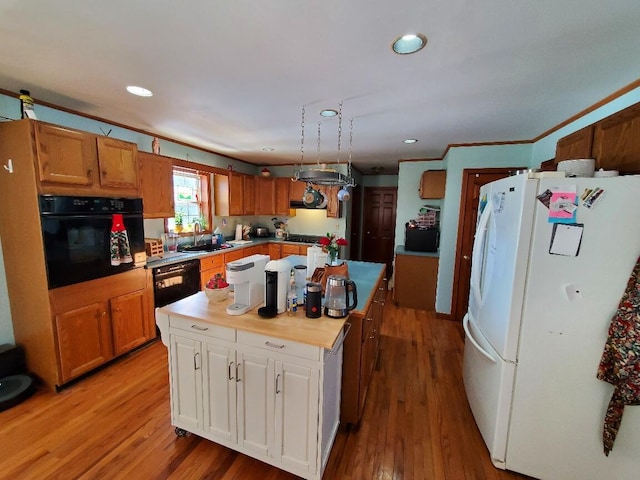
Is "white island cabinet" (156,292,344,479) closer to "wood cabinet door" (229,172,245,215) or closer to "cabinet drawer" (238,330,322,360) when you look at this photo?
"cabinet drawer" (238,330,322,360)

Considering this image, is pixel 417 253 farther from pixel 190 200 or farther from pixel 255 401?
pixel 190 200

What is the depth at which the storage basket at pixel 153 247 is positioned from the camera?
3.21 meters

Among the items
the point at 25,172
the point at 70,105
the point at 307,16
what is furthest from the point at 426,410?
the point at 70,105

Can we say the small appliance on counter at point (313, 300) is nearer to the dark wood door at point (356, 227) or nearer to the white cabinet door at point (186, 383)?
the white cabinet door at point (186, 383)

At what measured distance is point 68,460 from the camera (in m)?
1.65

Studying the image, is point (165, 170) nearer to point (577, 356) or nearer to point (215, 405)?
point (215, 405)

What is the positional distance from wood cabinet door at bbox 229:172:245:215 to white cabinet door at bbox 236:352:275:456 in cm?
347

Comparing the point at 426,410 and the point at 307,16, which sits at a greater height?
the point at 307,16

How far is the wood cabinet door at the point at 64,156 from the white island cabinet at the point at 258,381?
1.47 metres

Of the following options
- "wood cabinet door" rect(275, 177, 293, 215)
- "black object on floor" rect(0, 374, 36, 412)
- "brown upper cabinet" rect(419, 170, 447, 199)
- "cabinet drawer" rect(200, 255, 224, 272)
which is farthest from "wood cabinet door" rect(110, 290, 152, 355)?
"brown upper cabinet" rect(419, 170, 447, 199)

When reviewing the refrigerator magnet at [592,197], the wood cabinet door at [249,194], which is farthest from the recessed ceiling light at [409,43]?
the wood cabinet door at [249,194]

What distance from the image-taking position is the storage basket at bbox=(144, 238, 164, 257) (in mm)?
3205

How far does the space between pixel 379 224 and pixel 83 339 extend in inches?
226

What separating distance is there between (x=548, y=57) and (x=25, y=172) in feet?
11.7
